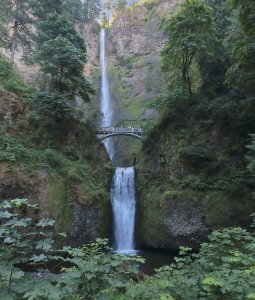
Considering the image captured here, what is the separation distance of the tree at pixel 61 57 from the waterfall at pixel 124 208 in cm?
568

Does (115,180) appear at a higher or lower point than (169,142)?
lower

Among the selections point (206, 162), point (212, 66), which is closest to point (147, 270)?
point (206, 162)

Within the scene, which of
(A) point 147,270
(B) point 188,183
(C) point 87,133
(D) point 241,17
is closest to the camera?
(D) point 241,17

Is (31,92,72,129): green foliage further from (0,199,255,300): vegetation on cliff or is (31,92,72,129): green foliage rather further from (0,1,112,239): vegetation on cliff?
(0,199,255,300): vegetation on cliff

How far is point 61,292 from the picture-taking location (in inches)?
129

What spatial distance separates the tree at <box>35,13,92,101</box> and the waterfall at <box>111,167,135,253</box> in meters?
5.68

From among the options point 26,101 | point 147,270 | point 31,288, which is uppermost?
point 26,101

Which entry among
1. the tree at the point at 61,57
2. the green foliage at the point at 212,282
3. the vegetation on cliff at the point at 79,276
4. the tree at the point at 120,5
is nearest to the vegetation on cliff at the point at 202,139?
the tree at the point at 61,57

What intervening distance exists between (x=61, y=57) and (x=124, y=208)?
9.67 m

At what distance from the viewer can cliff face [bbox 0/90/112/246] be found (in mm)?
14070

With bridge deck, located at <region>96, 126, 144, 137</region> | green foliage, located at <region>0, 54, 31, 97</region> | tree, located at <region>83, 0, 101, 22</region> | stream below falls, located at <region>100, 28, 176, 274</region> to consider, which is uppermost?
tree, located at <region>83, 0, 101, 22</region>

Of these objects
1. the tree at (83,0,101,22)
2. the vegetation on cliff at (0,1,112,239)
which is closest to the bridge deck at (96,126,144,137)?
the vegetation on cliff at (0,1,112,239)

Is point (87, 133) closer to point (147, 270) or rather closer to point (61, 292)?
point (147, 270)

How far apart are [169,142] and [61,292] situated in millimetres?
15670
